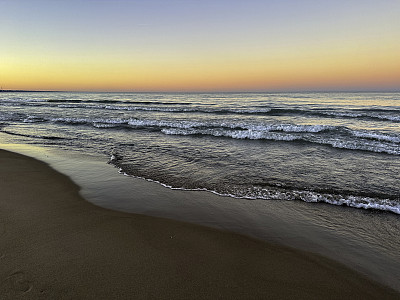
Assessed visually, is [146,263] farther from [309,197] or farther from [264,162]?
[264,162]

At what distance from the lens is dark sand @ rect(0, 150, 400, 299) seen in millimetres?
2494

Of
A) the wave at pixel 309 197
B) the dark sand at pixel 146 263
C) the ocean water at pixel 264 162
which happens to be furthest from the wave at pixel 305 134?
the dark sand at pixel 146 263

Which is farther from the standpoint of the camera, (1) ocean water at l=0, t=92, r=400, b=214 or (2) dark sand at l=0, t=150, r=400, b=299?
(1) ocean water at l=0, t=92, r=400, b=214

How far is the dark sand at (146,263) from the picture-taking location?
249 centimetres

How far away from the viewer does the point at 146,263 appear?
2.90 meters

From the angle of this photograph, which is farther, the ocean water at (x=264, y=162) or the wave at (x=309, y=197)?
the ocean water at (x=264, y=162)

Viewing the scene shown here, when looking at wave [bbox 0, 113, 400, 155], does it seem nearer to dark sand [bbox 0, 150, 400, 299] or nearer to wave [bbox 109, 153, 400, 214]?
wave [bbox 109, 153, 400, 214]

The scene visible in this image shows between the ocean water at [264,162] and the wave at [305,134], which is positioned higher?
the wave at [305,134]

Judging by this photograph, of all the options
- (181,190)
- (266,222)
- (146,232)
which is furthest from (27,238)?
(266,222)

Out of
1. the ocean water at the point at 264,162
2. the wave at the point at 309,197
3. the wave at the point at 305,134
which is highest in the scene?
the wave at the point at 305,134

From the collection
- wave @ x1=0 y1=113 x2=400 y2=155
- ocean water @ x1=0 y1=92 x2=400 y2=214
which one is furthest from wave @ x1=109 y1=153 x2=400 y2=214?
wave @ x1=0 y1=113 x2=400 y2=155

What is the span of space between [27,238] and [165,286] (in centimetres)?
219

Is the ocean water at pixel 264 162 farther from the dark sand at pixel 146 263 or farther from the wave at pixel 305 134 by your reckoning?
the dark sand at pixel 146 263

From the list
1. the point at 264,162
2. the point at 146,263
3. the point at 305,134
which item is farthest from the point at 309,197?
the point at 305,134
